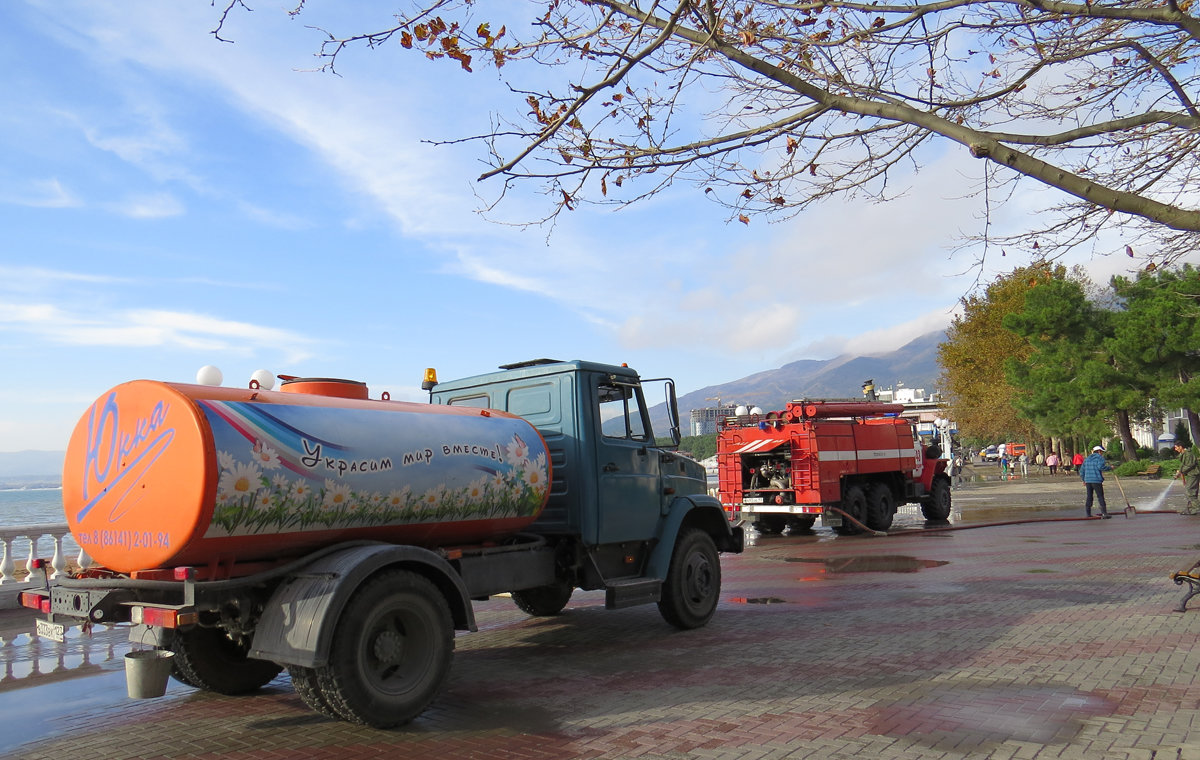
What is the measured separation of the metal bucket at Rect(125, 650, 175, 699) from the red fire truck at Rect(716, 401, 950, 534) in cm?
1448

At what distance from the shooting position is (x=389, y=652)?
5.66m

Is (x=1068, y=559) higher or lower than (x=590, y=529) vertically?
lower

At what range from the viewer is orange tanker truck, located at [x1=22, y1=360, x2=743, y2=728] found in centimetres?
519

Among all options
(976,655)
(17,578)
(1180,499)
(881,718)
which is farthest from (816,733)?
(1180,499)

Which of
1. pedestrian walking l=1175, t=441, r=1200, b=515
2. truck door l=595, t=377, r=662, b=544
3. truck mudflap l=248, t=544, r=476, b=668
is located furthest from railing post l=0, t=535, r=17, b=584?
pedestrian walking l=1175, t=441, r=1200, b=515

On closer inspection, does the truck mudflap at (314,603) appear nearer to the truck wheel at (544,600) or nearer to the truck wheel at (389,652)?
the truck wheel at (389,652)

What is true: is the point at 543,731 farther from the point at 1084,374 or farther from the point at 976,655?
the point at 1084,374

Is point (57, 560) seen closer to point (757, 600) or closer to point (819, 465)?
point (757, 600)

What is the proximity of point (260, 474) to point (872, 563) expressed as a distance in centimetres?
1074

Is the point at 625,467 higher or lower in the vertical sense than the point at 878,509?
higher

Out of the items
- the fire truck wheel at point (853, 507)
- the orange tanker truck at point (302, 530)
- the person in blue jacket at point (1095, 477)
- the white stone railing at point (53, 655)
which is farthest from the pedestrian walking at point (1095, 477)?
the white stone railing at point (53, 655)

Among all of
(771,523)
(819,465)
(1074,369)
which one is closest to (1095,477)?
(819,465)

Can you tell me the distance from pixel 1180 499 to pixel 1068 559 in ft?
53.7

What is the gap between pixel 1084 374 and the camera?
38.7 metres
